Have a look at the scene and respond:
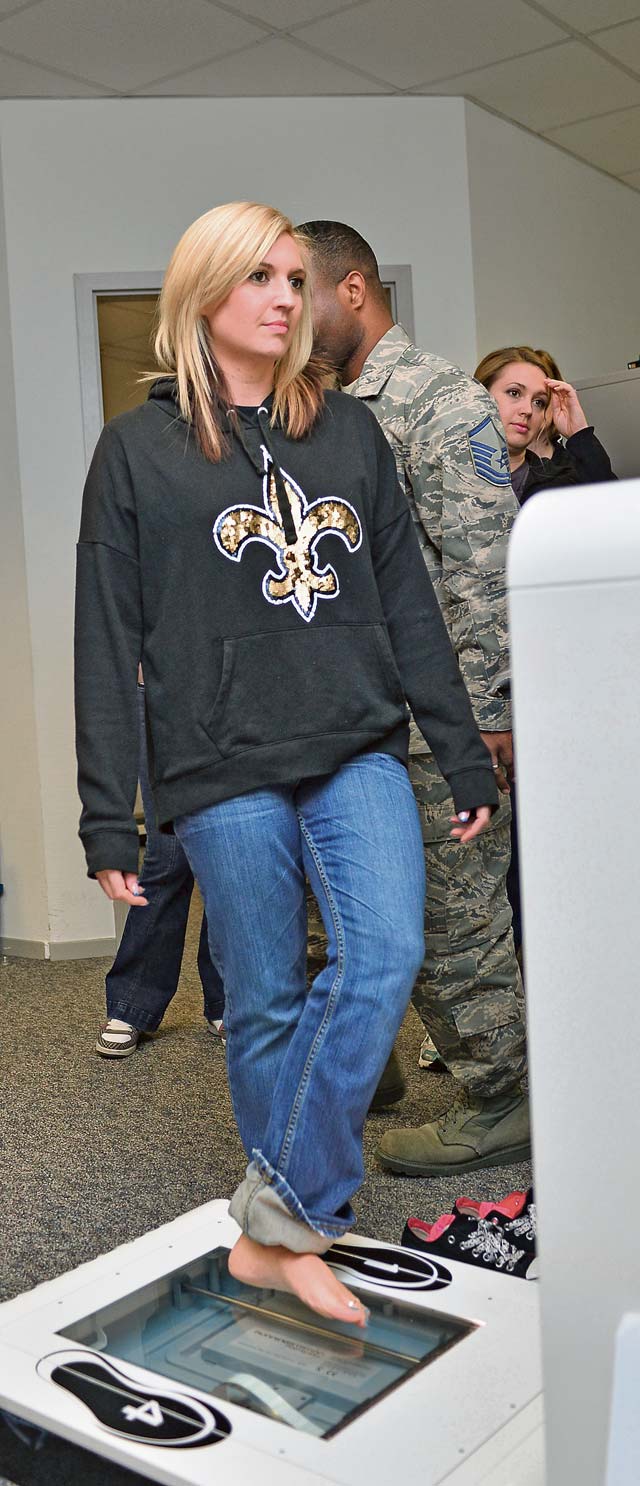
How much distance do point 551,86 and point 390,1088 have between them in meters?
3.42

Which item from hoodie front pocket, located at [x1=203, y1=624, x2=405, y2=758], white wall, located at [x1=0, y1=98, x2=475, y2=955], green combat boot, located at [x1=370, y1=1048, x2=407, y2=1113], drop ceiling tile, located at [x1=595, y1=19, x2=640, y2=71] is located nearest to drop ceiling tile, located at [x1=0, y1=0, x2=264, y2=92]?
white wall, located at [x1=0, y1=98, x2=475, y2=955]

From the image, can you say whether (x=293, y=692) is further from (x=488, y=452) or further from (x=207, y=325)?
(x=488, y=452)

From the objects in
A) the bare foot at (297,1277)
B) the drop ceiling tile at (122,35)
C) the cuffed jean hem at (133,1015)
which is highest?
the drop ceiling tile at (122,35)

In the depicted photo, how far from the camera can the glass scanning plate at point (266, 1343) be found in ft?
3.90

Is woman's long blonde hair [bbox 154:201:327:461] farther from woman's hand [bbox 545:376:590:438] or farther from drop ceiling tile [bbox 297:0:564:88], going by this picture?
drop ceiling tile [bbox 297:0:564:88]

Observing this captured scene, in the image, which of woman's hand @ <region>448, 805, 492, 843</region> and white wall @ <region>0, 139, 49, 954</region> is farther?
white wall @ <region>0, 139, 49, 954</region>

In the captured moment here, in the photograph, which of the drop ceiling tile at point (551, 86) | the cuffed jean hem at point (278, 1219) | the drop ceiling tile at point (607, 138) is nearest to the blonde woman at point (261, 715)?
the cuffed jean hem at point (278, 1219)

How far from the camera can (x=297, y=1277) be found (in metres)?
1.35

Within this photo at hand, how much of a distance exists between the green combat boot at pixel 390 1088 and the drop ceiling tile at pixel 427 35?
2832mm

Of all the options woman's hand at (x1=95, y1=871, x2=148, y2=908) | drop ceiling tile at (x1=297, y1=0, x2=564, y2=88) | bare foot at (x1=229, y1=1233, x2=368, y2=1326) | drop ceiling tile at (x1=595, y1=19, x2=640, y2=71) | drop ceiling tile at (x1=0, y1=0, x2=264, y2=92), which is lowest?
bare foot at (x1=229, y1=1233, x2=368, y2=1326)

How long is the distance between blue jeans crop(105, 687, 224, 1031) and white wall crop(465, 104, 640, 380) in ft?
7.30

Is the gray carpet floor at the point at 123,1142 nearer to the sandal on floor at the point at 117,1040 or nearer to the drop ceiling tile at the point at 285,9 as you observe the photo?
the sandal on floor at the point at 117,1040

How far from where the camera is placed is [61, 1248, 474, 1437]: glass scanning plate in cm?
119

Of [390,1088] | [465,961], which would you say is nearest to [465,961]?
[465,961]
